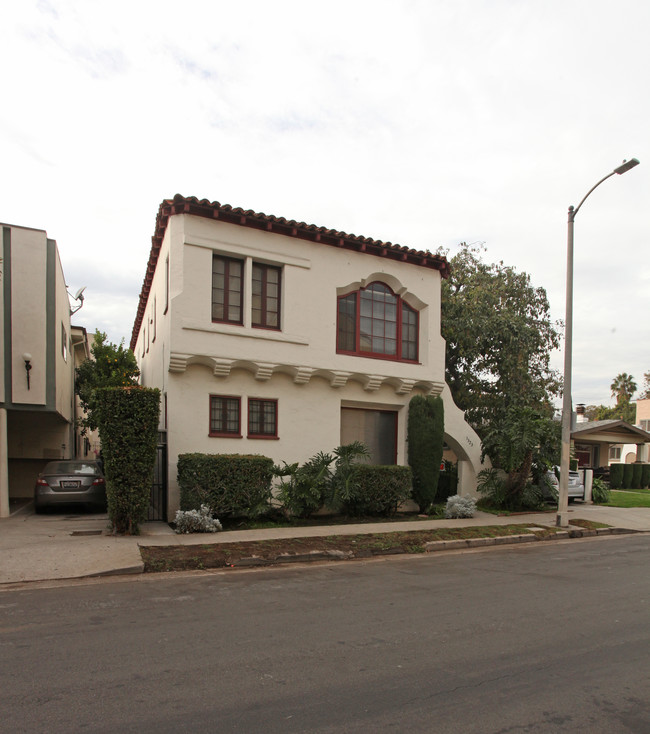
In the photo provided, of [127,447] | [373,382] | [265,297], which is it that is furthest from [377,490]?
[127,447]

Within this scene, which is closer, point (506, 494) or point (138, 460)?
point (138, 460)

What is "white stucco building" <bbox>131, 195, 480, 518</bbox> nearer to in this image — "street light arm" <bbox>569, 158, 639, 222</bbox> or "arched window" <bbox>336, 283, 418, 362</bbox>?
"arched window" <bbox>336, 283, 418, 362</bbox>

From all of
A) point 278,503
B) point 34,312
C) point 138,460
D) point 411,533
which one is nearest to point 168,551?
point 138,460

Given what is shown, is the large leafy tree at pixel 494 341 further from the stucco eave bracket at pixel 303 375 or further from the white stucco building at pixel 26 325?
the white stucco building at pixel 26 325

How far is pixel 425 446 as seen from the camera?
15.0 m

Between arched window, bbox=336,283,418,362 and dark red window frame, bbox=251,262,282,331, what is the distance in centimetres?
171

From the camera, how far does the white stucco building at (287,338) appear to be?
42.0 feet

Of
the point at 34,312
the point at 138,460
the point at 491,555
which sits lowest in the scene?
the point at 491,555

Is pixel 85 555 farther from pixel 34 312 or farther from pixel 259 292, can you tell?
pixel 34 312

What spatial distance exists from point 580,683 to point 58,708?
12.5 feet

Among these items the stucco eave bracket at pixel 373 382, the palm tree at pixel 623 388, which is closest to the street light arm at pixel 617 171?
the stucco eave bracket at pixel 373 382

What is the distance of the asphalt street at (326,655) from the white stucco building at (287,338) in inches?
209

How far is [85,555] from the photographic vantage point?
359 inches


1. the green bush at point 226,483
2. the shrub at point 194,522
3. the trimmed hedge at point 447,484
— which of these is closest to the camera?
the shrub at point 194,522
